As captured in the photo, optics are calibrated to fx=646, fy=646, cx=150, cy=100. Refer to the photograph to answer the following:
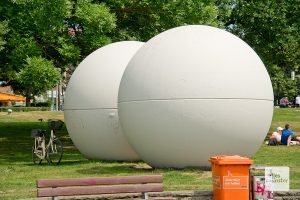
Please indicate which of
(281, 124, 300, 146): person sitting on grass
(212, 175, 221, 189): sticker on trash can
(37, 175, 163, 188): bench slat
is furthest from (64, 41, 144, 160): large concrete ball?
(281, 124, 300, 146): person sitting on grass

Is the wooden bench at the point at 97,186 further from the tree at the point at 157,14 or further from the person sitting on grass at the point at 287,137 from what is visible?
the person sitting on grass at the point at 287,137

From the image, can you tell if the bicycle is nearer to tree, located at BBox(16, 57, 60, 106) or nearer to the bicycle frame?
the bicycle frame

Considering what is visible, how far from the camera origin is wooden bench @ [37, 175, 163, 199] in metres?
9.85

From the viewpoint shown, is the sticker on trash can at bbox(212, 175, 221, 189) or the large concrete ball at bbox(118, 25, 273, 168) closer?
the sticker on trash can at bbox(212, 175, 221, 189)

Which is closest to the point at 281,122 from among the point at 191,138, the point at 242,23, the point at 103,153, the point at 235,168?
the point at 242,23

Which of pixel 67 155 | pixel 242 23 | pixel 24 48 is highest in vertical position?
pixel 242 23

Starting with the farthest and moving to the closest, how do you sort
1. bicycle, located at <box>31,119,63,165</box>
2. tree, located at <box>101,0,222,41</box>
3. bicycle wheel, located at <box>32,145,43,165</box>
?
tree, located at <box>101,0,222,41</box> < bicycle wheel, located at <box>32,145,43,165</box> < bicycle, located at <box>31,119,63,165</box>

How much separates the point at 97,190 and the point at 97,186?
3.3 inches

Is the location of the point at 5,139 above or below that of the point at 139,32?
below

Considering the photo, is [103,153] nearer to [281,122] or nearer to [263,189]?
[263,189]

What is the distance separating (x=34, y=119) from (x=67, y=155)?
23.4 meters

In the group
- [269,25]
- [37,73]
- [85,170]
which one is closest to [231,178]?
[85,170]

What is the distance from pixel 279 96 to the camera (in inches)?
3546

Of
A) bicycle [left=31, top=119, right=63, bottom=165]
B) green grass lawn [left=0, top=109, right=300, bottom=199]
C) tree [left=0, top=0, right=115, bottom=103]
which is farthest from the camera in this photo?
tree [left=0, top=0, right=115, bottom=103]
